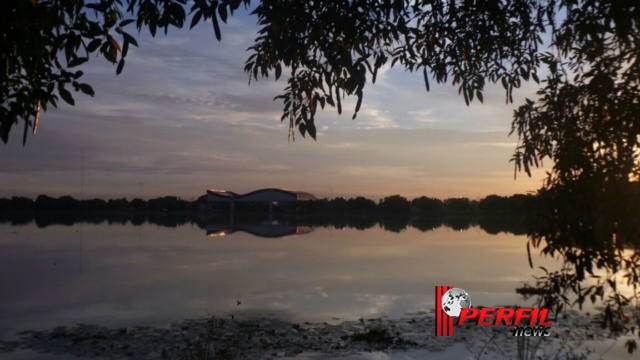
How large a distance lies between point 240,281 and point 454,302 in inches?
363

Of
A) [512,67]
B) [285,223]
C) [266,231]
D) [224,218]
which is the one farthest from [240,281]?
[224,218]

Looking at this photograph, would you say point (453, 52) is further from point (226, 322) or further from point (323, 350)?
point (226, 322)

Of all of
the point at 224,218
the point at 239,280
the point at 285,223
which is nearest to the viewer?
the point at 239,280

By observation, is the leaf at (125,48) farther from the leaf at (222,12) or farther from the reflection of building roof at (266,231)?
the reflection of building roof at (266,231)

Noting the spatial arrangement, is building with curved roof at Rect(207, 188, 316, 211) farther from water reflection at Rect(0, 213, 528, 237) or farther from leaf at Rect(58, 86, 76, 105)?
leaf at Rect(58, 86, 76, 105)

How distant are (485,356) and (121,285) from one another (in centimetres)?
1047

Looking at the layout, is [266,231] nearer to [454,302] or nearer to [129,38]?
[454,302]

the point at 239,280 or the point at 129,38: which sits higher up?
the point at 129,38

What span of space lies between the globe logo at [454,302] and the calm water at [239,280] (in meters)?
3.34

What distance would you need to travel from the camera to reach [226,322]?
10961mm

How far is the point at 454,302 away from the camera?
8.12 metres

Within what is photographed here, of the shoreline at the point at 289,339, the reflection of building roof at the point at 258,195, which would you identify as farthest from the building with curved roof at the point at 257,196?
the shoreline at the point at 289,339

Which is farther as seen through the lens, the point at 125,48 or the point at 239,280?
the point at 239,280

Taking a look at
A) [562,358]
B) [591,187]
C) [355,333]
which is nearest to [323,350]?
[355,333]
